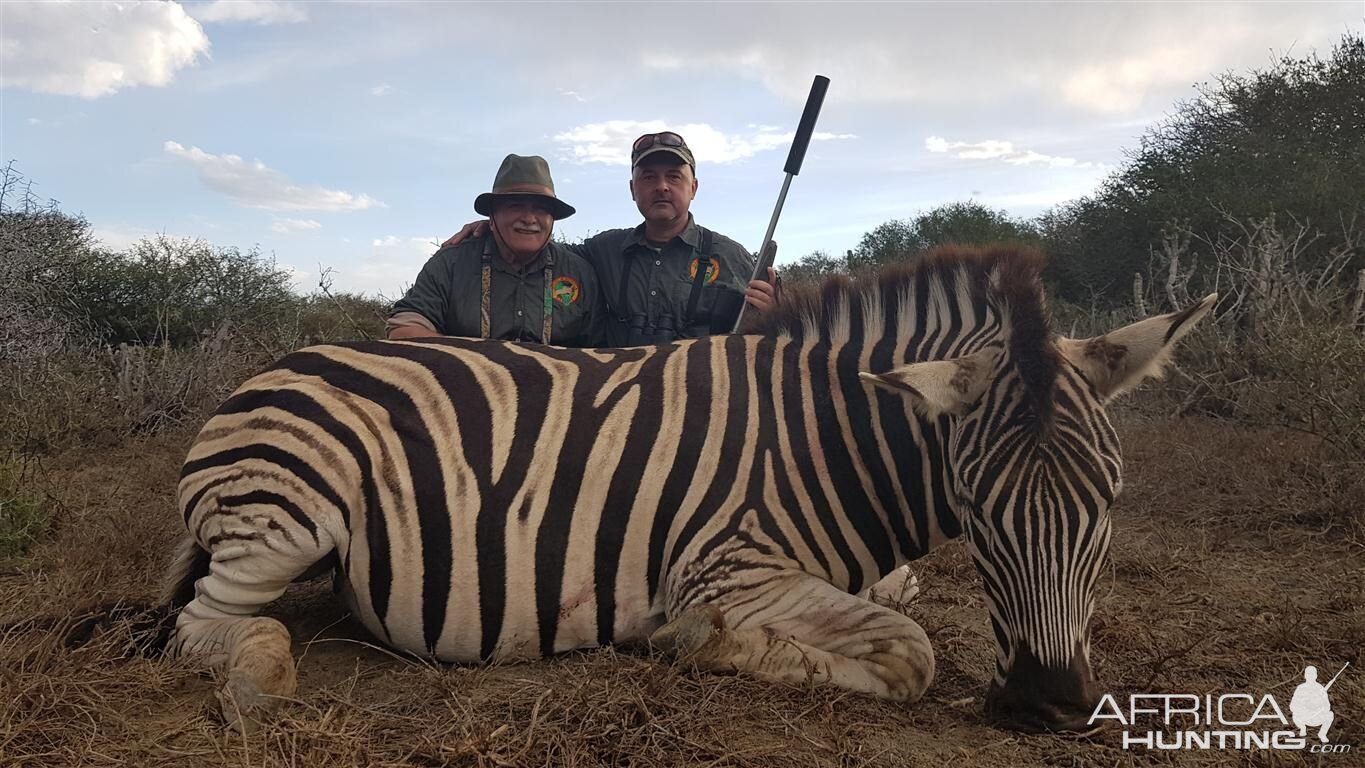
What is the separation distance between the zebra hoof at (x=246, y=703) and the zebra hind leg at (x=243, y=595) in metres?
0.10

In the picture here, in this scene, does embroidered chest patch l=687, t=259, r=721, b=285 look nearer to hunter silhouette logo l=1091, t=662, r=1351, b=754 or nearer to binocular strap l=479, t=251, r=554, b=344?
binocular strap l=479, t=251, r=554, b=344

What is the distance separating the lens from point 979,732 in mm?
2334

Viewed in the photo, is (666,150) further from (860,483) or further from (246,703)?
(246,703)

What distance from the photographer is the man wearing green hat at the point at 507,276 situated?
492cm

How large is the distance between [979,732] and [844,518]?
73cm

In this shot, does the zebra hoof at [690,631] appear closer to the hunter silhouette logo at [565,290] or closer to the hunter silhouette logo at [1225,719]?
the hunter silhouette logo at [1225,719]

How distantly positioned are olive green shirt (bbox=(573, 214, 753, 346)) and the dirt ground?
2.02 meters

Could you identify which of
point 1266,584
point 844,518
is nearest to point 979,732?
point 844,518

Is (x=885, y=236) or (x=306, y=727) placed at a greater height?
(x=885, y=236)

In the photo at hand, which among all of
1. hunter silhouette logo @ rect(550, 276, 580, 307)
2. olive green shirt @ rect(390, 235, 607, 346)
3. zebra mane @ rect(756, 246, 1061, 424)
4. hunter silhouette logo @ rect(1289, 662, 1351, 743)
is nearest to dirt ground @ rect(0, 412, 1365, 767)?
hunter silhouette logo @ rect(1289, 662, 1351, 743)

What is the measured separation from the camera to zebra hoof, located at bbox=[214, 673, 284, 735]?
2.29 meters

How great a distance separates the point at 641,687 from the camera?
2377 mm

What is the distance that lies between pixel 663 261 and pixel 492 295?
1073mm

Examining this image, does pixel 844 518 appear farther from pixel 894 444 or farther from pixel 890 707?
pixel 890 707
